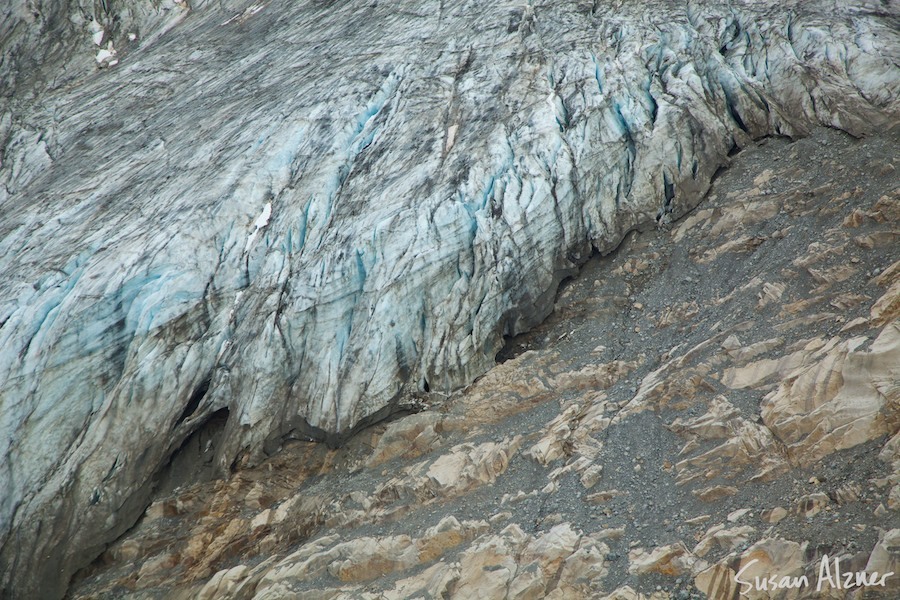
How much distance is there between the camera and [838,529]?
8711mm

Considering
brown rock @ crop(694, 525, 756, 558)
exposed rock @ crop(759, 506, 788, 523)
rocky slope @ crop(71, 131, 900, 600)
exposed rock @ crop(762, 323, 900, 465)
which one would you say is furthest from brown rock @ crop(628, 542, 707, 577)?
exposed rock @ crop(762, 323, 900, 465)

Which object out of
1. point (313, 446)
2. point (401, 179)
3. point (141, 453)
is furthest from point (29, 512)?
point (401, 179)

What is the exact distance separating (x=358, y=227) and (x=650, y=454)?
8.67 metres

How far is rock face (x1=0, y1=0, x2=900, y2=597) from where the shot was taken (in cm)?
1386

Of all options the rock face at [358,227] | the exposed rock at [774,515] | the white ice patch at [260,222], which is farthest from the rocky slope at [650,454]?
the white ice patch at [260,222]

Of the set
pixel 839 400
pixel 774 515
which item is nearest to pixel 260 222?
pixel 774 515

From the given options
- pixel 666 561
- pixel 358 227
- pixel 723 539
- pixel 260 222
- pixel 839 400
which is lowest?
pixel 666 561

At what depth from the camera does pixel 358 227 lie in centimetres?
1544

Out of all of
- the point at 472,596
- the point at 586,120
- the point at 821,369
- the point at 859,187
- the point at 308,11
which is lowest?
the point at 472,596

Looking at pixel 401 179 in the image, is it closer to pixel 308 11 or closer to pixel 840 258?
pixel 840 258

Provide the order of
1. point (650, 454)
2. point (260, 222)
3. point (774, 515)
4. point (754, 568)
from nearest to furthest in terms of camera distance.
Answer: point (754, 568) → point (774, 515) → point (650, 454) → point (260, 222)

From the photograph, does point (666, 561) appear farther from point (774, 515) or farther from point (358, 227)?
point (358, 227)

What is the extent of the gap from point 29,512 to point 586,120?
1614 centimetres

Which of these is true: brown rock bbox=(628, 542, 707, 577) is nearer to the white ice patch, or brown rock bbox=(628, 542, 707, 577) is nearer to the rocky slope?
the rocky slope
